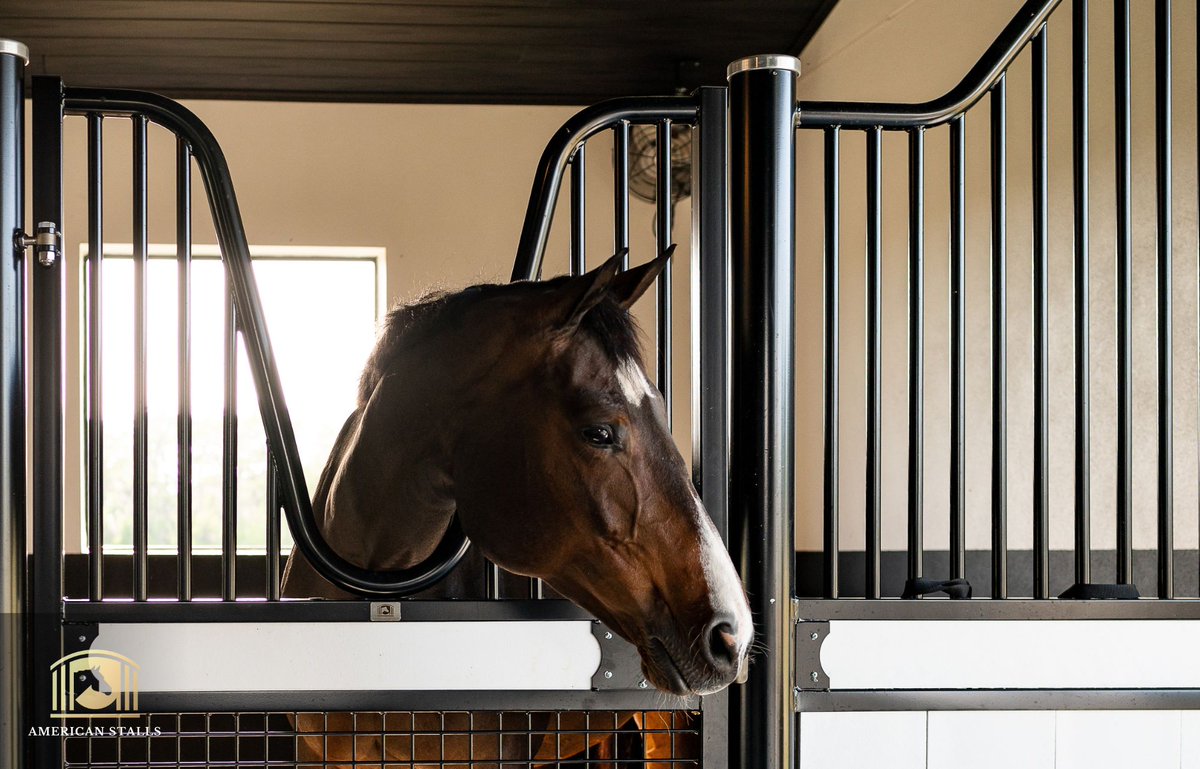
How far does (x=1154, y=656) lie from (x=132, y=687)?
1086 mm

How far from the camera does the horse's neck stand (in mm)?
1066

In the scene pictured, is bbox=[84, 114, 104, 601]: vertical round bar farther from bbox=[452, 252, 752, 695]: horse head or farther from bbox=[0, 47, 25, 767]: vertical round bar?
bbox=[452, 252, 752, 695]: horse head

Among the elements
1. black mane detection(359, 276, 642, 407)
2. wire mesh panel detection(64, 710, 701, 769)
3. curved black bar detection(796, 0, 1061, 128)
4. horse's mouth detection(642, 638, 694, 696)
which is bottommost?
wire mesh panel detection(64, 710, 701, 769)

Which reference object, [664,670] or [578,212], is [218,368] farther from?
[664,670]

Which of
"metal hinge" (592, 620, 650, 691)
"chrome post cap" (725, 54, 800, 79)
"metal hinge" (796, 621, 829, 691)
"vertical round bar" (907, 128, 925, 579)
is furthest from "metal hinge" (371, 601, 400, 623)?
"chrome post cap" (725, 54, 800, 79)

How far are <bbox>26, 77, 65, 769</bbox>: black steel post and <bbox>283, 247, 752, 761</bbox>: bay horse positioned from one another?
13.8 inches

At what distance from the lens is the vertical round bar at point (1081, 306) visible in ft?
3.75

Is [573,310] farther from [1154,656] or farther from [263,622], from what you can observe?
[1154,656]

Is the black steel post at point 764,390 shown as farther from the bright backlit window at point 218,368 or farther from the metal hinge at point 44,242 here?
the bright backlit window at point 218,368

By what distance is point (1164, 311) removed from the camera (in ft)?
3.80

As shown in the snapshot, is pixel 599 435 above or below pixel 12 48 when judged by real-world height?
below

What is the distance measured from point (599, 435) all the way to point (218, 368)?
11.0ft

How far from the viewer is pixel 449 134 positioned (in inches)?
162

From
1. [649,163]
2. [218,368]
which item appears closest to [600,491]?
[649,163]
